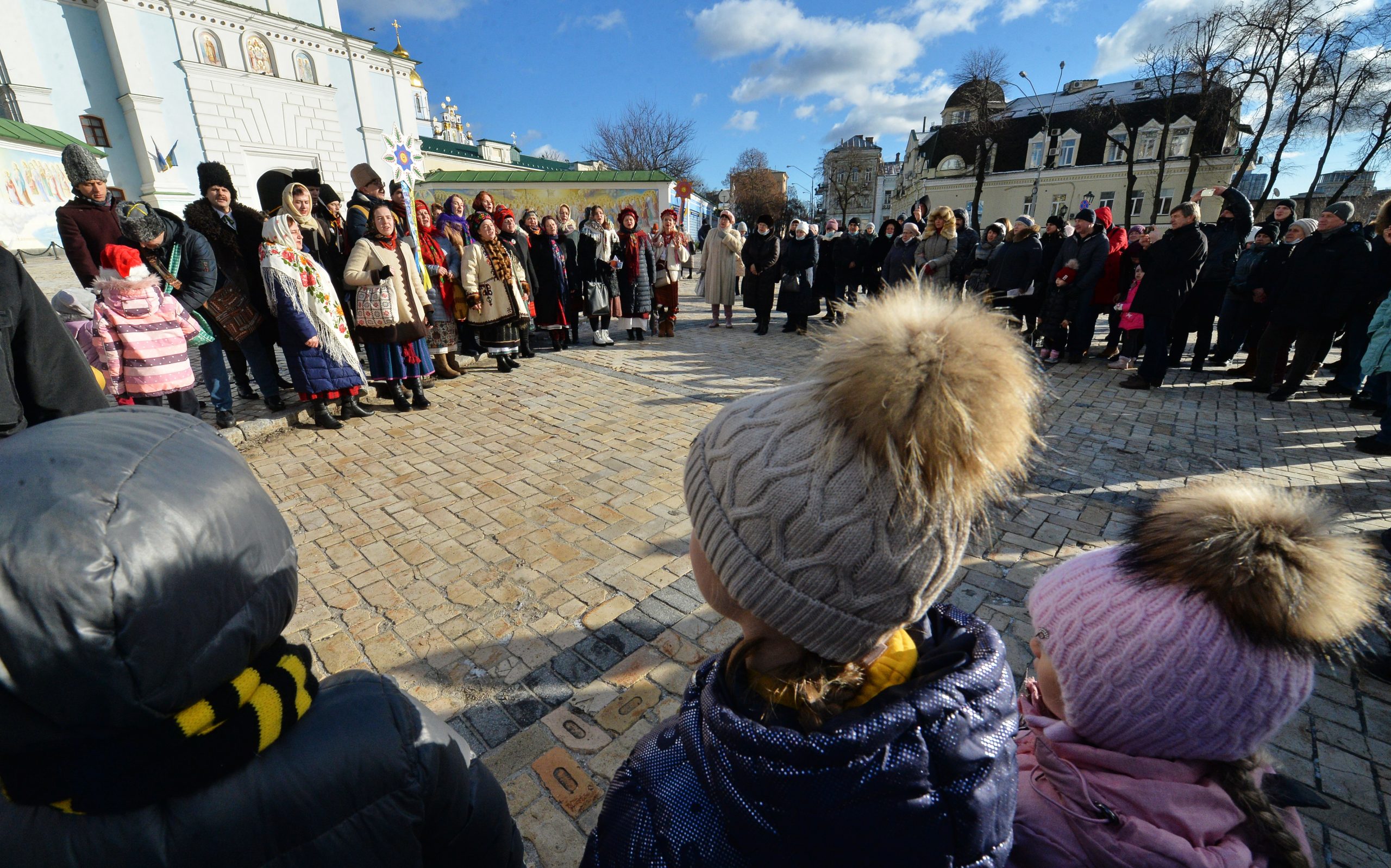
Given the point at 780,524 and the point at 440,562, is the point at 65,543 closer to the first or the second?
the point at 780,524

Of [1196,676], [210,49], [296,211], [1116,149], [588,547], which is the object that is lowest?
[588,547]

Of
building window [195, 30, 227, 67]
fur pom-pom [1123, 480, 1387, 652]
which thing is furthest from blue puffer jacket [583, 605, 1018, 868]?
building window [195, 30, 227, 67]

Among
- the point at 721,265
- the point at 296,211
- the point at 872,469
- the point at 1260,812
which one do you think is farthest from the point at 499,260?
the point at 1260,812

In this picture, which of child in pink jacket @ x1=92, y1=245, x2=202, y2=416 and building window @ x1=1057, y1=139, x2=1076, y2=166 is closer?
child in pink jacket @ x1=92, y1=245, x2=202, y2=416

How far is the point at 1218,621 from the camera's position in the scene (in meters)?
1.01

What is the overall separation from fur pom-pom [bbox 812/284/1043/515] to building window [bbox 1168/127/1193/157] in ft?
177

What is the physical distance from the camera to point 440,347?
7301 mm

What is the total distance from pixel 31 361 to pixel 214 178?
499 centimetres

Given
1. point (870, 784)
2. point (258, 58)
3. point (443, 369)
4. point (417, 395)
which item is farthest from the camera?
point (258, 58)

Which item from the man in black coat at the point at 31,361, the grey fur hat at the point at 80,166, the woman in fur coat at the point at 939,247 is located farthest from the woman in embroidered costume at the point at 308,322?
the woman in fur coat at the point at 939,247

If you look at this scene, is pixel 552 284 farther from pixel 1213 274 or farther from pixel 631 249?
pixel 1213 274

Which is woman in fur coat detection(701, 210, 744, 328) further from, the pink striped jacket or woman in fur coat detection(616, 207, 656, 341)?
the pink striped jacket

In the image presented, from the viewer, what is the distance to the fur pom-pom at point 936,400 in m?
0.78

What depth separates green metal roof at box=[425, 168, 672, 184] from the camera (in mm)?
21047
